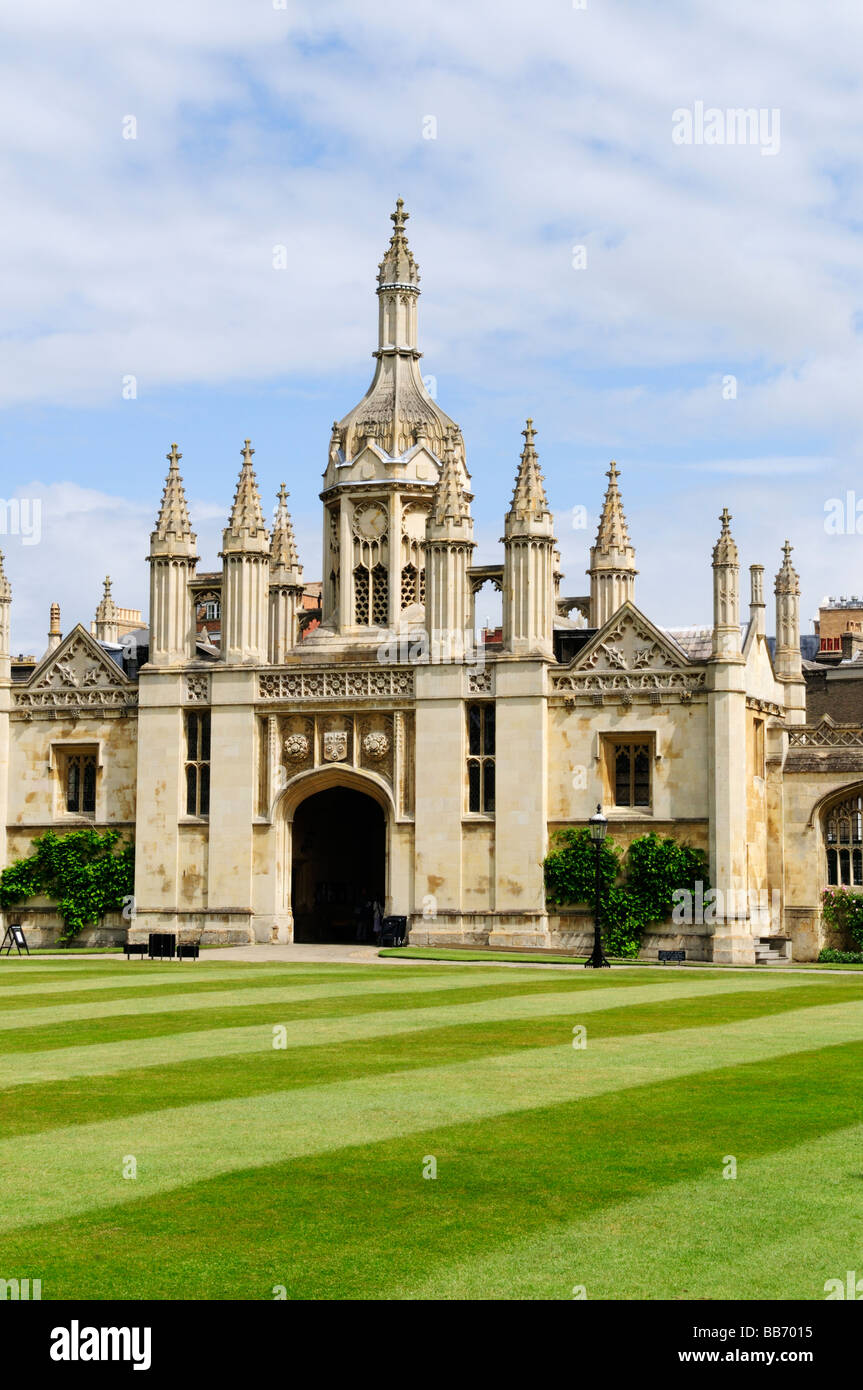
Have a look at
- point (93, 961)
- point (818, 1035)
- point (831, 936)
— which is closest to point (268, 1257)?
point (818, 1035)

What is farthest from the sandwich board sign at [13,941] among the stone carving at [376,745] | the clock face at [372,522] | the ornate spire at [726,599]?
the ornate spire at [726,599]

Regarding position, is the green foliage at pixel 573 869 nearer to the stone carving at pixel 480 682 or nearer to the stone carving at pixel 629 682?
the stone carving at pixel 629 682

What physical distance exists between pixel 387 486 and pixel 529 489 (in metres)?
5.73

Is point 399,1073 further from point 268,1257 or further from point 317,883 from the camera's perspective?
point 317,883

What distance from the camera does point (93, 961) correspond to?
41.0m

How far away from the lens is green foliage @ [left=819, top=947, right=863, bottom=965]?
153 ft

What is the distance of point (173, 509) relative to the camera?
53.7 meters

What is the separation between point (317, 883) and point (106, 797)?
7.00 meters

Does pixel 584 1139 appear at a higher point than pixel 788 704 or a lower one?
lower

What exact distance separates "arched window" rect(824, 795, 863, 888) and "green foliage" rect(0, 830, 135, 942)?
20.2m

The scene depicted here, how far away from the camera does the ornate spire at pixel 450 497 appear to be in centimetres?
4988

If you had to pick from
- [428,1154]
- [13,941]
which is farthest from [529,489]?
[428,1154]

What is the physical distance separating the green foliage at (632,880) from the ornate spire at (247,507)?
525 inches
